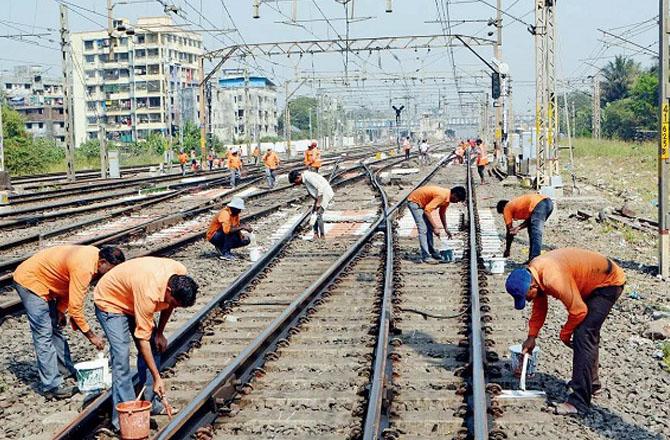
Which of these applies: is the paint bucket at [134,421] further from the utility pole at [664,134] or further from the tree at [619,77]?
the tree at [619,77]

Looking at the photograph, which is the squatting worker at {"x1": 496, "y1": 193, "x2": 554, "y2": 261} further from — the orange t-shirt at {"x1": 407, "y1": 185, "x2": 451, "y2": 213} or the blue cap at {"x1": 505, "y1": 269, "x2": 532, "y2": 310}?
the blue cap at {"x1": 505, "y1": 269, "x2": 532, "y2": 310}

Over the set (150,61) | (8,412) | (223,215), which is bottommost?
(8,412)

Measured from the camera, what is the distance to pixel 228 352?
857 cm

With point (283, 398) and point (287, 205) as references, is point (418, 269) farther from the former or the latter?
point (287, 205)

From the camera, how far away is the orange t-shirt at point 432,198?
528 inches

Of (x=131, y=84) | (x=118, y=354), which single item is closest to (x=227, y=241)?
(x=118, y=354)

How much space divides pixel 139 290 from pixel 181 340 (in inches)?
111

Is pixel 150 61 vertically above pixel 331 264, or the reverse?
pixel 150 61

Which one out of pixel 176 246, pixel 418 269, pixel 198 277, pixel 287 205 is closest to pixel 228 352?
pixel 198 277

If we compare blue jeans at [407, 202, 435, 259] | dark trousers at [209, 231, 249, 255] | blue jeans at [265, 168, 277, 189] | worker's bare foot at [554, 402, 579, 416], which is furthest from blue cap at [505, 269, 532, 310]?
blue jeans at [265, 168, 277, 189]

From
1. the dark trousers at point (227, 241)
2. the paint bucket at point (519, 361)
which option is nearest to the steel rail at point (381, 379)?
the paint bucket at point (519, 361)

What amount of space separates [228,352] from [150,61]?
332ft

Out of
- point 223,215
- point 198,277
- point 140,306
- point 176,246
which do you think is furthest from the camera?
point 176,246

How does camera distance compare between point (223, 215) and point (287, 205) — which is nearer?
point (223, 215)
